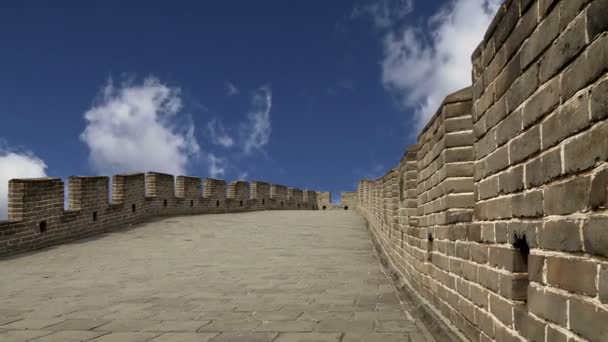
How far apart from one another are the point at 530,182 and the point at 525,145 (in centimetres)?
19

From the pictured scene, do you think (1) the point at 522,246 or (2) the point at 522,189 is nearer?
(2) the point at 522,189

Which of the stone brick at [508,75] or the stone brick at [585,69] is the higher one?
the stone brick at [508,75]

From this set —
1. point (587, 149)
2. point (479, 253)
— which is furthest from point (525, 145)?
point (479, 253)

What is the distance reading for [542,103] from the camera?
2.33 m

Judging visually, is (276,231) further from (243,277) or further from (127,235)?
(243,277)

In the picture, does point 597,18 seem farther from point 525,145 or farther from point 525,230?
point 525,230

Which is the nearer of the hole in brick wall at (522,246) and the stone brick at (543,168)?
the stone brick at (543,168)

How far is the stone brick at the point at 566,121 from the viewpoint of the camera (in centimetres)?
190

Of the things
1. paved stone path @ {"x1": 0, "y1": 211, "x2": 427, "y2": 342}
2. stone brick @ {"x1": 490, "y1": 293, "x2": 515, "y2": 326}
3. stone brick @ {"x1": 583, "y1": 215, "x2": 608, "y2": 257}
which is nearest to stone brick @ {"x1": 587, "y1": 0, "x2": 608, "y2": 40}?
stone brick @ {"x1": 583, "y1": 215, "x2": 608, "y2": 257}

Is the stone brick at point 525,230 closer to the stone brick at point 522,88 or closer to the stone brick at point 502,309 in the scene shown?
the stone brick at point 502,309

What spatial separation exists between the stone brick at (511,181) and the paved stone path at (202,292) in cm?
205

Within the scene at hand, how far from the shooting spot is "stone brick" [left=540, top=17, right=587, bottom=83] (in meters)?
1.91

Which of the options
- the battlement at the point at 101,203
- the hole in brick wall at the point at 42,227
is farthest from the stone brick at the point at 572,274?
the hole in brick wall at the point at 42,227

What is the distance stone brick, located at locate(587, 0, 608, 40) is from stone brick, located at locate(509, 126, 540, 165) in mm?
626
